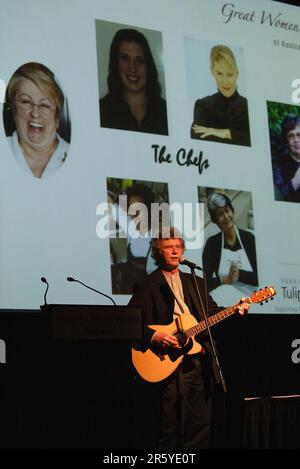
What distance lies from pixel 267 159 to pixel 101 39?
1413 mm

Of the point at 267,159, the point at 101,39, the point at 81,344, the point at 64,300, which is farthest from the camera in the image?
the point at 267,159

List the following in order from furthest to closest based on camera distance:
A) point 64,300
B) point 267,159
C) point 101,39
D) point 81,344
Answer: point 267,159 → point 101,39 → point 64,300 → point 81,344

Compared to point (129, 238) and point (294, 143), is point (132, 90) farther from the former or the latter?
point (294, 143)

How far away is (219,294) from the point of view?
6.24 meters

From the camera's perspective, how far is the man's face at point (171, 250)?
5.64m

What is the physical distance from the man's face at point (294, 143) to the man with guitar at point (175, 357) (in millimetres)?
1495

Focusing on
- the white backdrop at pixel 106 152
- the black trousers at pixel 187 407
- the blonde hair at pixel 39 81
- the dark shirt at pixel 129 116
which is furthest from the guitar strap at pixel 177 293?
the blonde hair at pixel 39 81

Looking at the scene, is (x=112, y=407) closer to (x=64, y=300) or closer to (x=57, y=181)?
(x=64, y=300)

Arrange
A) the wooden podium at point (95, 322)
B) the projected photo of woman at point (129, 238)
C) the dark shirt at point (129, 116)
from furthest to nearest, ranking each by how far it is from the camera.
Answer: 1. the dark shirt at point (129, 116)
2. the projected photo of woman at point (129, 238)
3. the wooden podium at point (95, 322)

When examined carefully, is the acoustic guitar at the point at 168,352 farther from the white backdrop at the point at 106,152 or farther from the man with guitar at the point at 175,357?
the white backdrop at the point at 106,152

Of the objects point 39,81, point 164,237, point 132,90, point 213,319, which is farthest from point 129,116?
point 213,319

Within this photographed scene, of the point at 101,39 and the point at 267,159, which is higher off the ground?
the point at 101,39

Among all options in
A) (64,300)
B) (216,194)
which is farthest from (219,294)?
(64,300)
